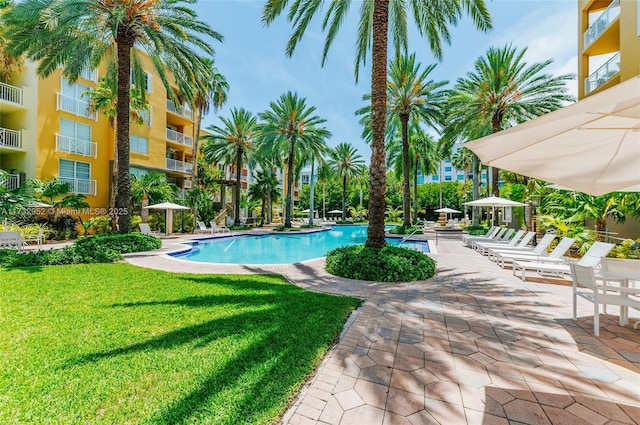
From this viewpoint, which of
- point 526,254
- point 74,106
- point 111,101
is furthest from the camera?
point 74,106

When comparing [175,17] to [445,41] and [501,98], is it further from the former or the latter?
[501,98]

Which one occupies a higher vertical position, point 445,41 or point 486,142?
point 445,41

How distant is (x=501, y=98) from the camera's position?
1903 centimetres

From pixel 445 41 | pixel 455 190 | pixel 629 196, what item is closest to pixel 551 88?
pixel 445 41

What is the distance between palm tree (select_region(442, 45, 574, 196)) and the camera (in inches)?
709

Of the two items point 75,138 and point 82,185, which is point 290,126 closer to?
point 75,138

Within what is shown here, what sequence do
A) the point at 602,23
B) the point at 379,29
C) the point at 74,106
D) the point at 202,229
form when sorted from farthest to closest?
the point at 202,229, the point at 74,106, the point at 602,23, the point at 379,29

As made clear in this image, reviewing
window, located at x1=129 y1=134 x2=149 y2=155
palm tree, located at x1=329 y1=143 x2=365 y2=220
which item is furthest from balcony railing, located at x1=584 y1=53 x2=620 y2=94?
window, located at x1=129 y1=134 x2=149 y2=155

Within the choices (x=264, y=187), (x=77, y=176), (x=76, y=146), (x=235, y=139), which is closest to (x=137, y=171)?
(x=77, y=176)

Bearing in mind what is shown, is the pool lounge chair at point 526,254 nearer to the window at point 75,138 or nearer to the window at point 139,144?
the window at point 75,138

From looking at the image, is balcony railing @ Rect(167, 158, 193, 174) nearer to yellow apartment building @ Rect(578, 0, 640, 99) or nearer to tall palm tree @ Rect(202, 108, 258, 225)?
tall palm tree @ Rect(202, 108, 258, 225)

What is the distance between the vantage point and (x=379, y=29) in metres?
9.54

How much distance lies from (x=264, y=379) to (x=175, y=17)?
16.1 metres

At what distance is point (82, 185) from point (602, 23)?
110 feet
